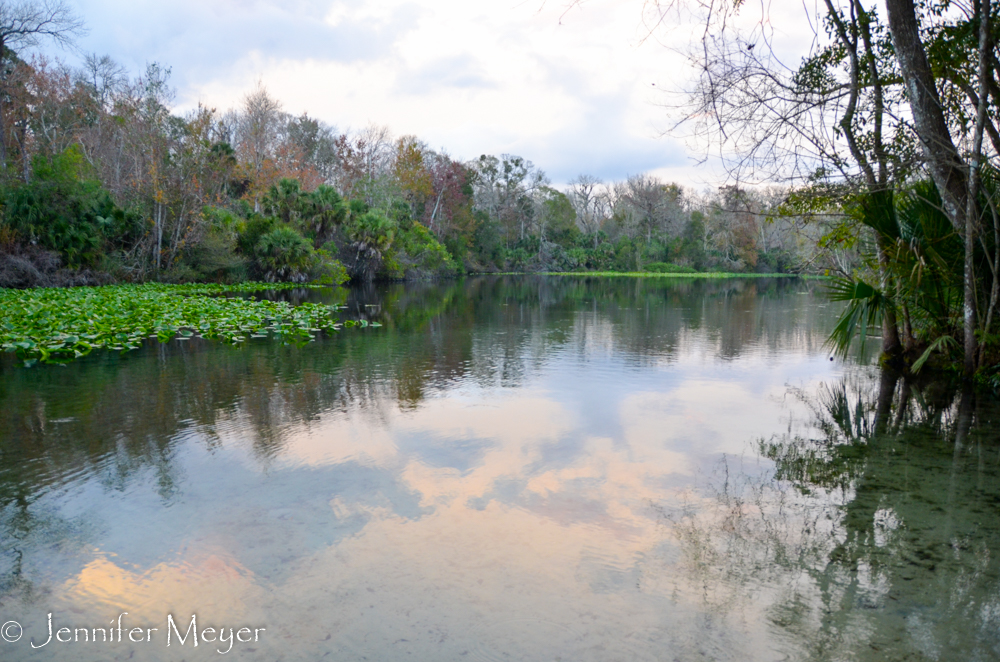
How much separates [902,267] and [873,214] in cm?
74

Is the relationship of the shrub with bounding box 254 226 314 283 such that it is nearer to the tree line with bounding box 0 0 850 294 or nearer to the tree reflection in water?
the tree line with bounding box 0 0 850 294

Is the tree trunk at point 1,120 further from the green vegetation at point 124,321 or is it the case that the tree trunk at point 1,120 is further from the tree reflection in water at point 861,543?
the tree reflection in water at point 861,543

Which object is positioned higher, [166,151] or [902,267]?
[166,151]

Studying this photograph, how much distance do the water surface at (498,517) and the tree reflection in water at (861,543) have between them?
2 centimetres

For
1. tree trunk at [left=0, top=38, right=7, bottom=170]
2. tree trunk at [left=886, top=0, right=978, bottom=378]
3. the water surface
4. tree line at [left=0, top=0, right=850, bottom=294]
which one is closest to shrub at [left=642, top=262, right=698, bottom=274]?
tree line at [left=0, top=0, right=850, bottom=294]

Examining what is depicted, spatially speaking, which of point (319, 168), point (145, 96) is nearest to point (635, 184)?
point (319, 168)

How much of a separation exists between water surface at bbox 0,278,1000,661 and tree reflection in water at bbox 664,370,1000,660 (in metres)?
0.02

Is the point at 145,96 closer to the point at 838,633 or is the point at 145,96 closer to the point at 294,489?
the point at 294,489

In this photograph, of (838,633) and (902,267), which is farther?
(902,267)

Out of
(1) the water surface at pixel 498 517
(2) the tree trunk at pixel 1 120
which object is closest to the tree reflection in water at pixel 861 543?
(1) the water surface at pixel 498 517

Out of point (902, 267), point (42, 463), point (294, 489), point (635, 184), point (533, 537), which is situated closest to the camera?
point (533, 537)

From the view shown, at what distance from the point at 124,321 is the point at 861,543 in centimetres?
1205

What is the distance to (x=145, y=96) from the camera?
95.9ft

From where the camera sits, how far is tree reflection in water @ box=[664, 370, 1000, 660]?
8.67ft
